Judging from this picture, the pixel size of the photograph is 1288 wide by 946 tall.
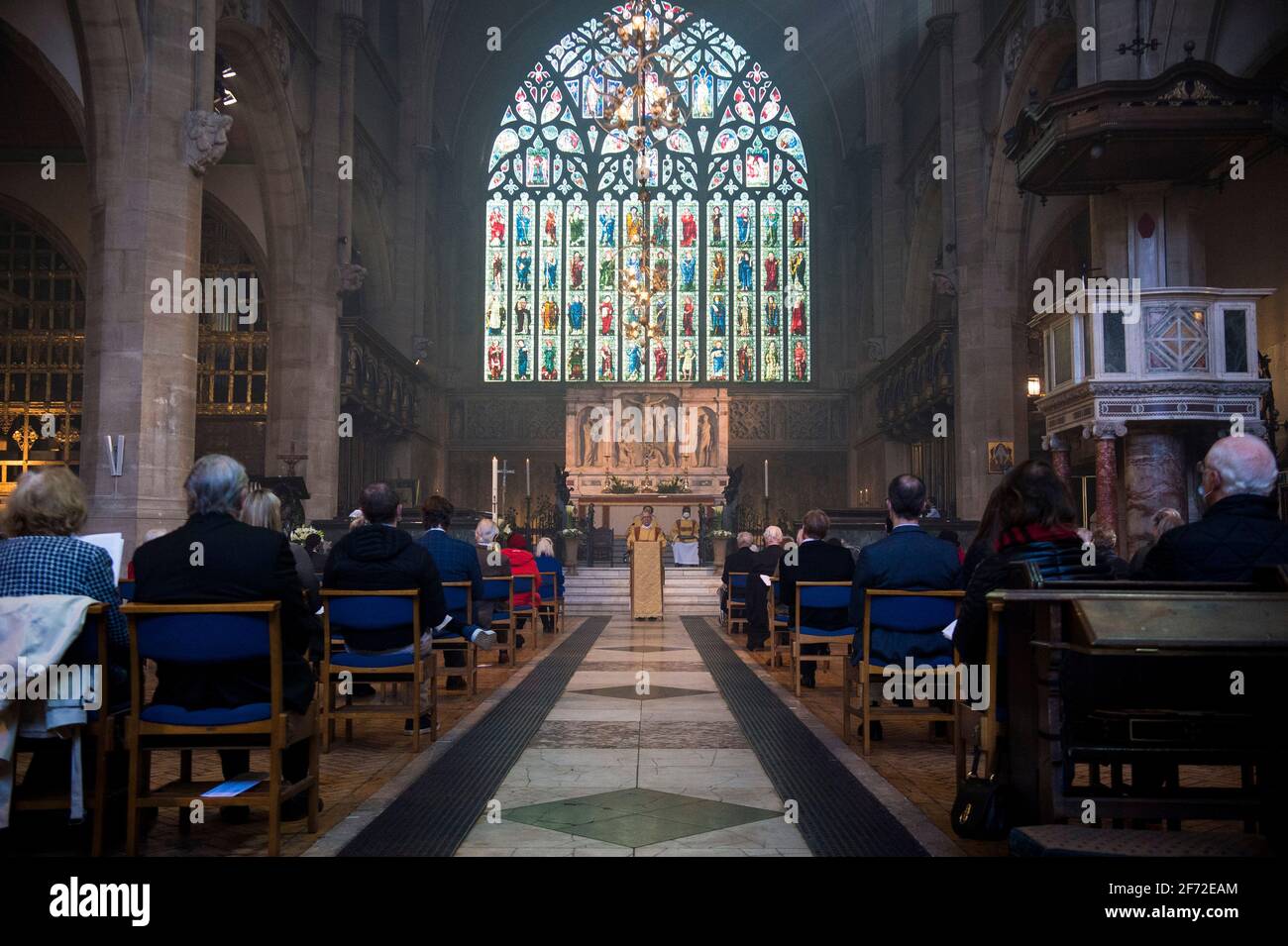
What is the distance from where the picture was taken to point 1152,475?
1082 centimetres

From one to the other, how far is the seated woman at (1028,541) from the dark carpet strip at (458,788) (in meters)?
1.95

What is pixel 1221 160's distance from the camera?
10.6 m

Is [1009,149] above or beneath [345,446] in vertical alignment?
above

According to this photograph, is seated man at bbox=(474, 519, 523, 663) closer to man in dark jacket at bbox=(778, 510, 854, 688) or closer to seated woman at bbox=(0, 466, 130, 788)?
man in dark jacket at bbox=(778, 510, 854, 688)

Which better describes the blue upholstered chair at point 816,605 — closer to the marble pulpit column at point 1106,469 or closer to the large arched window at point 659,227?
the marble pulpit column at point 1106,469

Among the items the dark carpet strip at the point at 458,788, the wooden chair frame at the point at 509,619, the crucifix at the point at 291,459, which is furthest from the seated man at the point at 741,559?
the crucifix at the point at 291,459

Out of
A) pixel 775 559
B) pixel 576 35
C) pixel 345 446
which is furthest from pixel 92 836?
pixel 576 35

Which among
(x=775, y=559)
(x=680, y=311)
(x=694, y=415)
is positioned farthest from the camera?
(x=680, y=311)

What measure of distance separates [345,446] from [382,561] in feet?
53.3

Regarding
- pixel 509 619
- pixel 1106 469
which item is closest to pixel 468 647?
pixel 509 619

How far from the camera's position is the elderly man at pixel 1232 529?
347cm

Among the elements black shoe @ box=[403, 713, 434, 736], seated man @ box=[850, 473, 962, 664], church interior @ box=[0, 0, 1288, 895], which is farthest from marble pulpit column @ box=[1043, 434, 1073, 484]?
black shoe @ box=[403, 713, 434, 736]

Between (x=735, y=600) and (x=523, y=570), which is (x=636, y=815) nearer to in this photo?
(x=523, y=570)
